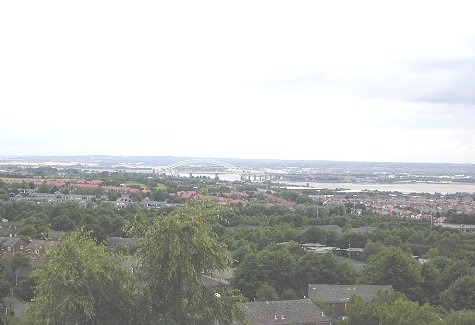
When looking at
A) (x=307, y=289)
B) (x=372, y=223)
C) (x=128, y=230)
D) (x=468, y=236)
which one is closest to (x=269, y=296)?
(x=307, y=289)

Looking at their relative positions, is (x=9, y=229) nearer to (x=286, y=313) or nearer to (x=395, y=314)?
(x=286, y=313)

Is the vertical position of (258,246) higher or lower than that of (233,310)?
lower

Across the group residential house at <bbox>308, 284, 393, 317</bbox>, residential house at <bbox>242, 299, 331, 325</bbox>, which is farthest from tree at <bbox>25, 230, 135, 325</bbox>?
residential house at <bbox>308, 284, 393, 317</bbox>

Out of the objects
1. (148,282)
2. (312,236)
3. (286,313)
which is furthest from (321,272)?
(148,282)

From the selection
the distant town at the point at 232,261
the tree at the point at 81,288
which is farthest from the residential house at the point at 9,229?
the tree at the point at 81,288

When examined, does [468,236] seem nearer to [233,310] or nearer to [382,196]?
[233,310]
